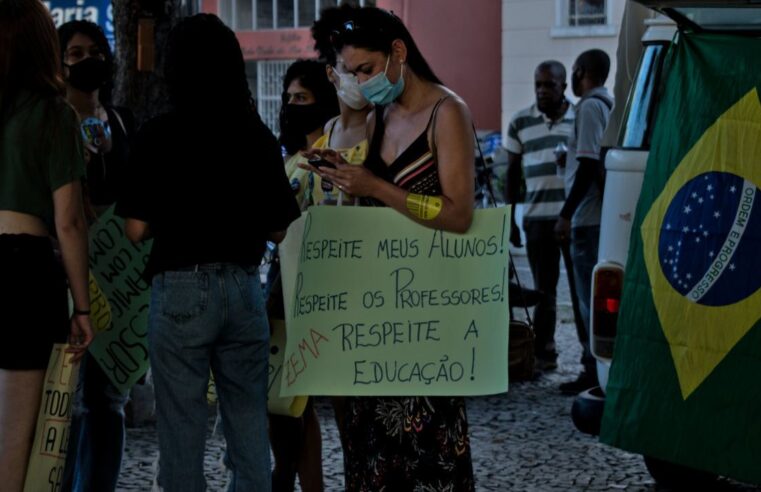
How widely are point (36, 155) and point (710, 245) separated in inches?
88.9

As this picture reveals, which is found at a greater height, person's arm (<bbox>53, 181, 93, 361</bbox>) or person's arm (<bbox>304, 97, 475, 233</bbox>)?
person's arm (<bbox>304, 97, 475, 233</bbox>)

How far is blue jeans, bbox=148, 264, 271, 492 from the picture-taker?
4348 millimetres

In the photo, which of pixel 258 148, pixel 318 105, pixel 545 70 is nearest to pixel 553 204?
pixel 545 70

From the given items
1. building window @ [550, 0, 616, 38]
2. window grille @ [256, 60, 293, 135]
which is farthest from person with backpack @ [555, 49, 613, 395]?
window grille @ [256, 60, 293, 135]

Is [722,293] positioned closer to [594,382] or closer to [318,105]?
[318,105]

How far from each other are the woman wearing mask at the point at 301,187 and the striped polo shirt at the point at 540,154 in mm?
4026

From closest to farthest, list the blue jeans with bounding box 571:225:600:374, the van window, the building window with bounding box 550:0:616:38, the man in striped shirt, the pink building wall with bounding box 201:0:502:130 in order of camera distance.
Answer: the van window, the blue jeans with bounding box 571:225:600:374, the man in striped shirt, the building window with bounding box 550:0:616:38, the pink building wall with bounding box 201:0:502:130

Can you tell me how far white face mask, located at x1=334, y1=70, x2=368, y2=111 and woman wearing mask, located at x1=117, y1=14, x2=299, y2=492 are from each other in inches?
32.6

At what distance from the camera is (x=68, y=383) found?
4484 millimetres

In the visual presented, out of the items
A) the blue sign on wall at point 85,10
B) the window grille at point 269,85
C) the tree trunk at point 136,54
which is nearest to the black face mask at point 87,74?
the tree trunk at point 136,54

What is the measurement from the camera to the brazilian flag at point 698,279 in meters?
4.77

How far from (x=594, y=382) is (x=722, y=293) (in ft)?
12.4

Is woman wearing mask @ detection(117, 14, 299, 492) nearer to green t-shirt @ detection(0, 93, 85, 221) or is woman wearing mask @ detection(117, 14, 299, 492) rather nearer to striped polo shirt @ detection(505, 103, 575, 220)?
green t-shirt @ detection(0, 93, 85, 221)

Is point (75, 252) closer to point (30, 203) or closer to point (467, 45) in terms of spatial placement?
point (30, 203)
